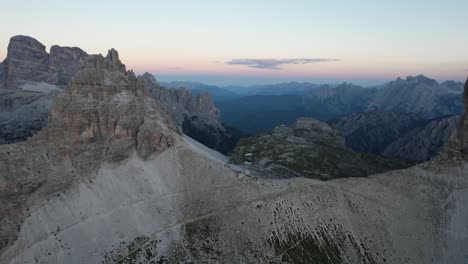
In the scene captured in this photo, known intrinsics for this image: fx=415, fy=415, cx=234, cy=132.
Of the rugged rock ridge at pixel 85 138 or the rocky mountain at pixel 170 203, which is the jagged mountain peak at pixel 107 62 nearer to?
the rugged rock ridge at pixel 85 138

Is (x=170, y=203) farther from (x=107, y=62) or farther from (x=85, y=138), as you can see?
(x=107, y=62)

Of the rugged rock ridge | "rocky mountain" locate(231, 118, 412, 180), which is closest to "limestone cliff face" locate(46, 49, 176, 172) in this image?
the rugged rock ridge

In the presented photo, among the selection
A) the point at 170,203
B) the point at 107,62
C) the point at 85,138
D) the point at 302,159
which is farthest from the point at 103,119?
the point at 302,159

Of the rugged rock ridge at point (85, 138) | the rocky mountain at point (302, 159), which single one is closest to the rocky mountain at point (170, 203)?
the rugged rock ridge at point (85, 138)

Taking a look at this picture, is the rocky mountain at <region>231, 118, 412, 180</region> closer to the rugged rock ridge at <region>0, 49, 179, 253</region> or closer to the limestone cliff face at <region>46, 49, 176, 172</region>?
the limestone cliff face at <region>46, 49, 176, 172</region>

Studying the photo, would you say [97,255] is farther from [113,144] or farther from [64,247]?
[113,144]

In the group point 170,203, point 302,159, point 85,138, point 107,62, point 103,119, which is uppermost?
point 107,62
